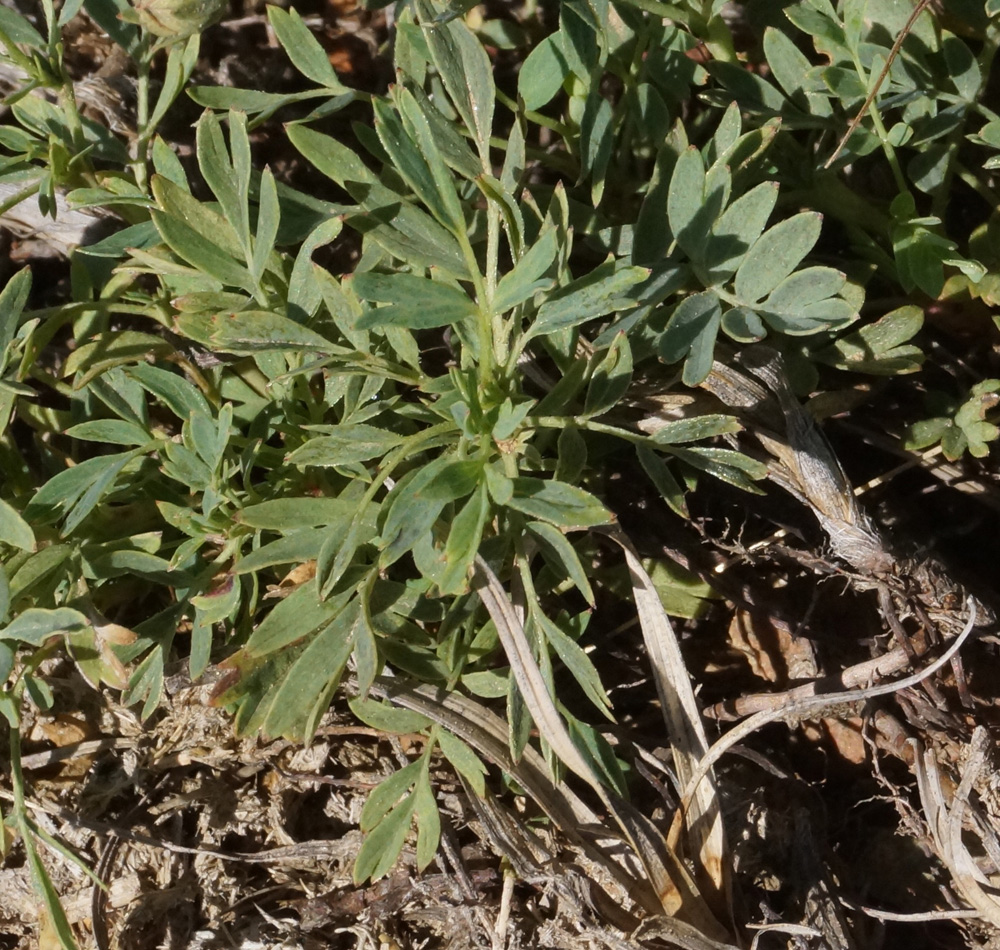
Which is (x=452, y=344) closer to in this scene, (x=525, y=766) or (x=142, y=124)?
(x=142, y=124)

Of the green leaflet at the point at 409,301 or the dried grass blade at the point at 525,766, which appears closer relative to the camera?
the green leaflet at the point at 409,301

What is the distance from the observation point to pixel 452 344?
2.23 meters

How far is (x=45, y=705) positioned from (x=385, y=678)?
0.67 metres

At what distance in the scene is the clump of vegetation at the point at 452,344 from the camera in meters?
1.64

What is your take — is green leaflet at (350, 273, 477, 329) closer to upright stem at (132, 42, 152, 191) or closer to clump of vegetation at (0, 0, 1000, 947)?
clump of vegetation at (0, 0, 1000, 947)

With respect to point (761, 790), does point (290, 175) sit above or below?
above

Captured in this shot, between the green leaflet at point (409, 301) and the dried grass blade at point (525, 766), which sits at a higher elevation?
the green leaflet at point (409, 301)

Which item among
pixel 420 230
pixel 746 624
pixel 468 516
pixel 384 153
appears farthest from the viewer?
pixel 746 624

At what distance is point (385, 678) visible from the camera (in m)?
1.99

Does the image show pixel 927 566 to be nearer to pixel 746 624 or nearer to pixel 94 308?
pixel 746 624

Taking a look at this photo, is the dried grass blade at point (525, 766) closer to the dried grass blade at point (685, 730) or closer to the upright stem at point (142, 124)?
the dried grass blade at point (685, 730)

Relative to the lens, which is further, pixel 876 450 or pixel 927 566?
pixel 876 450

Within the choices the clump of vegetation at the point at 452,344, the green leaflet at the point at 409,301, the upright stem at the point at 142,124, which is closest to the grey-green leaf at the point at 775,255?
the clump of vegetation at the point at 452,344

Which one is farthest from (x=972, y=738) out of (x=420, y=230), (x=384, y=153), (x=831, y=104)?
(x=384, y=153)
